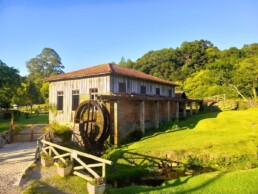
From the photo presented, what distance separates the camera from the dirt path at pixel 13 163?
733 cm

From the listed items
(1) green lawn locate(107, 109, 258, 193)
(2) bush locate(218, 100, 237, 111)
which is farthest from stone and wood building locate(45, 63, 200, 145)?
(2) bush locate(218, 100, 237, 111)

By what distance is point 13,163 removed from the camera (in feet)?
32.0

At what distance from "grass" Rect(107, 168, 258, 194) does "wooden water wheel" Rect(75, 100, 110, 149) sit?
237 inches

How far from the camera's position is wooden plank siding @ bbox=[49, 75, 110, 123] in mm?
15702

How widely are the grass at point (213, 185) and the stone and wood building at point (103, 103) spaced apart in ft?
18.1

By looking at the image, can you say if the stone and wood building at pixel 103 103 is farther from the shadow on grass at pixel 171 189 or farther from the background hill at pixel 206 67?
the background hill at pixel 206 67

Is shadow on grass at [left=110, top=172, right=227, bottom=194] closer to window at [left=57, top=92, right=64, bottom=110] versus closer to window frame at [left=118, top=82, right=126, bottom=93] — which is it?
window frame at [left=118, top=82, right=126, bottom=93]

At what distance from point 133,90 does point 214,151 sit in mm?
7939

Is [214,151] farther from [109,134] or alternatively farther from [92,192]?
[92,192]

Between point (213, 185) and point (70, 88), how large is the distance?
1267cm

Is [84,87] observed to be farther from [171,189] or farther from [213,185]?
[213,185]

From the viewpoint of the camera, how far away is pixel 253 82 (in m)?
37.0

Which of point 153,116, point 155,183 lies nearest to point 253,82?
point 153,116

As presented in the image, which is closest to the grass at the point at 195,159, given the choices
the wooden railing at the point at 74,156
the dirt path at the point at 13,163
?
the wooden railing at the point at 74,156
